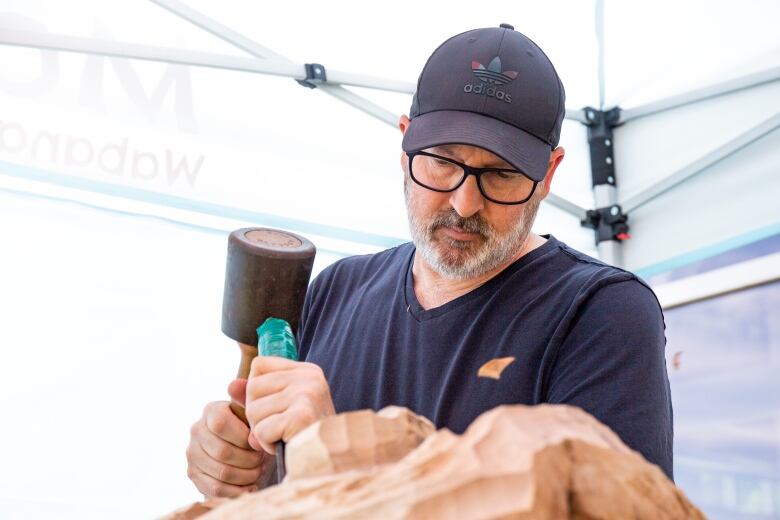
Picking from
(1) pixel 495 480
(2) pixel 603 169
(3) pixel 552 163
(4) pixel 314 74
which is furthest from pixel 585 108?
(1) pixel 495 480

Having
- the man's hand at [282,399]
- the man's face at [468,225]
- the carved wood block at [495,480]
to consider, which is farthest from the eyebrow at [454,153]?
the carved wood block at [495,480]

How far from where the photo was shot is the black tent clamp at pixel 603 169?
3.84m

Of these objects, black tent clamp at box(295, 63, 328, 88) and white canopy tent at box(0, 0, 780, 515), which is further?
black tent clamp at box(295, 63, 328, 88)

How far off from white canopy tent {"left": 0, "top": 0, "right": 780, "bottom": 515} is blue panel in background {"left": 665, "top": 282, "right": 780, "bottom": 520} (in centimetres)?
15

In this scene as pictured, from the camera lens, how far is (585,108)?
12.8 ft

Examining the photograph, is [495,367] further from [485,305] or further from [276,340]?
[276,340]

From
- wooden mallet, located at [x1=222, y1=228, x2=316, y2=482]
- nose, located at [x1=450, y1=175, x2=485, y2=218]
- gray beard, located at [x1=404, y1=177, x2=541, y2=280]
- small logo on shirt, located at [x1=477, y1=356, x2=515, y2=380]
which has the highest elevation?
nose, located at [x1=450, y1=175, x2=485, y2=218]

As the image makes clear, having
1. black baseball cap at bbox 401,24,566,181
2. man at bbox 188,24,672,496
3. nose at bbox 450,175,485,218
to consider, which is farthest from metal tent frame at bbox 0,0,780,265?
nose at bbox 450,175,485,218

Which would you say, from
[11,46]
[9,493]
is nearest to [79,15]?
[11,46]

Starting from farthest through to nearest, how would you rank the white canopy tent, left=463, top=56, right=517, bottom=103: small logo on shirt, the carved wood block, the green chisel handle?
the white canopy tent → left=463, top=56, right=517, bottom=103: small logo on shirt → the green chisel handle → the carved wood block

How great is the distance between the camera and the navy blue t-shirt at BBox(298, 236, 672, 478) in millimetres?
1149

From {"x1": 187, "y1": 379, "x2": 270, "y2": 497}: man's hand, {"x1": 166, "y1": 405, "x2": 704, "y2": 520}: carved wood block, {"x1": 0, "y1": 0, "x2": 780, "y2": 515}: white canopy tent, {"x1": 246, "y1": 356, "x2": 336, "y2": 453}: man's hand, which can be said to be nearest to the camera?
{"x1": 166, "y1": 405, "x2": 704, "y2": 520}: carved wood block

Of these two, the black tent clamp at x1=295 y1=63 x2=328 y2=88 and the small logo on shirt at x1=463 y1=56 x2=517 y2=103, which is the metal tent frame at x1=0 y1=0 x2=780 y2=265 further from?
the small logo on shirt at x1=463 y1=56 x2=517 y2=103

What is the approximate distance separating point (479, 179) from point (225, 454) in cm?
60
